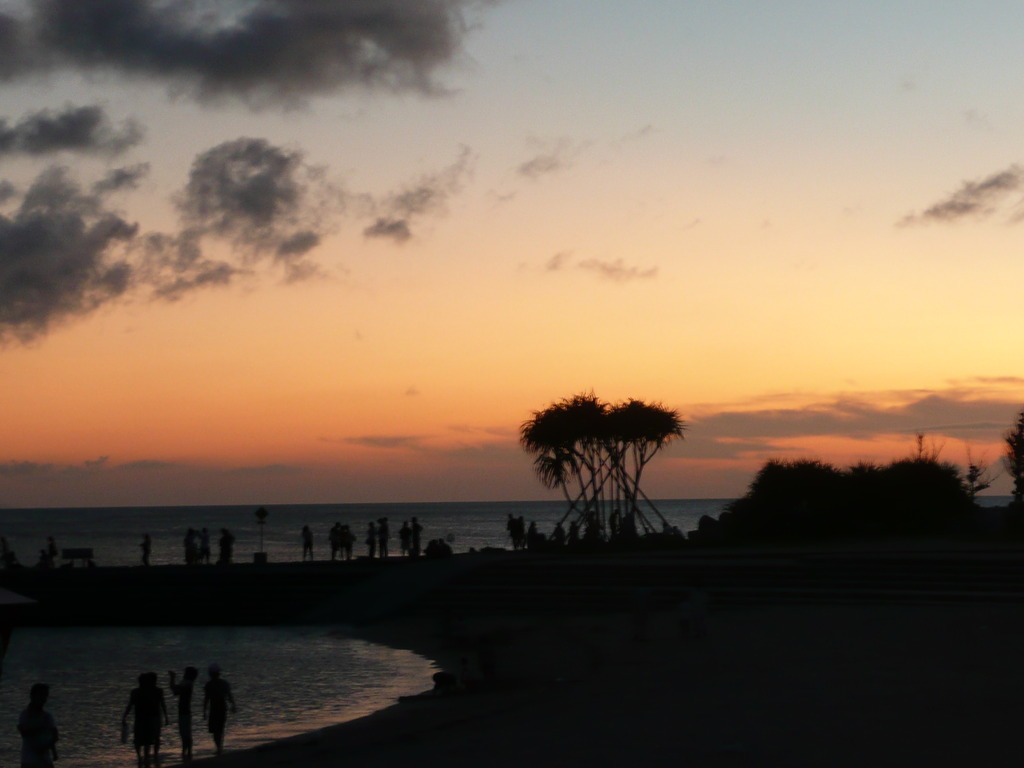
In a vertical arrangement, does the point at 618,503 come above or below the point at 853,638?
above

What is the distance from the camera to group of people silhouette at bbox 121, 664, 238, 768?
15.1 meters

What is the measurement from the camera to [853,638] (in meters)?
20.3

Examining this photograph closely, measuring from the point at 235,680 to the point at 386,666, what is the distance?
3166 mm

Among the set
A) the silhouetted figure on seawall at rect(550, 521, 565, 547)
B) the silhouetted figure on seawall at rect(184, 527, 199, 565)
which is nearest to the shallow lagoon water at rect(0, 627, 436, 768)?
the silhouetted figure on seawall at rect(184, 527, 199, 565)

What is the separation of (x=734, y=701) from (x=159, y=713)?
26.7 feet

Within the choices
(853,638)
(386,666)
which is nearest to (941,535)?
(853,638)

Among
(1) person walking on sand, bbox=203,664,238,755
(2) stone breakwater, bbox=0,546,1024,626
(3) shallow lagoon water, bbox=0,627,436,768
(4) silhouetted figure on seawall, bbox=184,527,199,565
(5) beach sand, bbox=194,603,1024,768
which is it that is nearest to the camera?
(5) beach sand, bbox=194,603,1024,768

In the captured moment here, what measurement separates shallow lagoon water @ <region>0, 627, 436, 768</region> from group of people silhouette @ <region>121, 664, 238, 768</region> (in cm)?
41

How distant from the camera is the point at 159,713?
15.5 metres

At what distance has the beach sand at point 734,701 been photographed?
1159 cm

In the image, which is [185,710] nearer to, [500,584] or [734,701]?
[734,701]

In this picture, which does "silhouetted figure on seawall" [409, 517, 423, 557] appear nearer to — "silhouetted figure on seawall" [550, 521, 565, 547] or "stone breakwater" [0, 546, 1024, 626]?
"stone breakwater" [0, 546, 1024, 626]

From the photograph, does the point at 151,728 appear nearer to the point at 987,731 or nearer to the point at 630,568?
the point at 987,731

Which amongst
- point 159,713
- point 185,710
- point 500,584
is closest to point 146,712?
point 159,713
